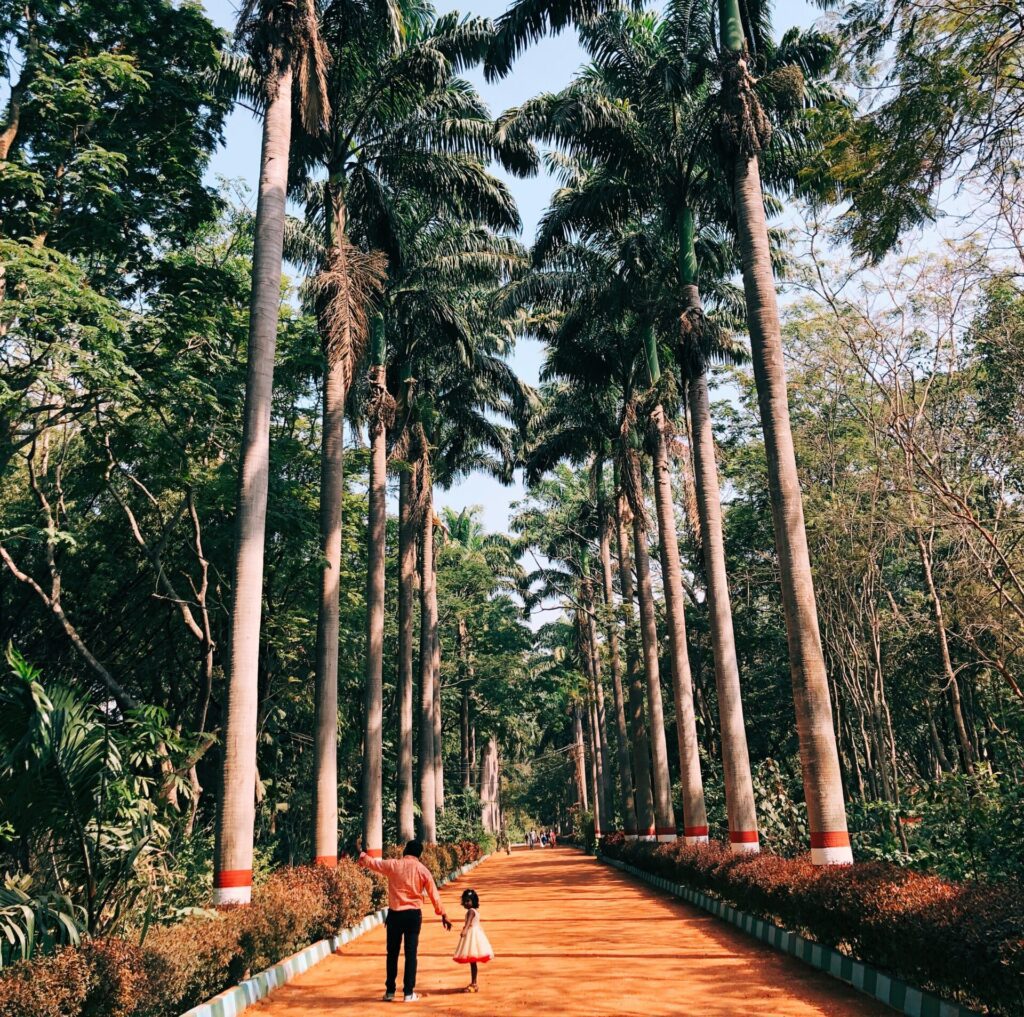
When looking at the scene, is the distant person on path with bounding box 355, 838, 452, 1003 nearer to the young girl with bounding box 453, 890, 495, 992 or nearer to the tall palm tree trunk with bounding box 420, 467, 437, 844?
the young girl with bounding box 453, 890, 495, 992

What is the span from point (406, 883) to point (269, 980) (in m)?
1.81

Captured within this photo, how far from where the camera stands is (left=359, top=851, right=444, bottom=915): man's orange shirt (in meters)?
8.21

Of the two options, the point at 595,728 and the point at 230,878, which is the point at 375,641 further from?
the point at 595,728

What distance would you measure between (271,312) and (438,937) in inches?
375

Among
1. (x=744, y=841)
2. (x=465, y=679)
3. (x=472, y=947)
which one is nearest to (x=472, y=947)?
(x=472, y=947)

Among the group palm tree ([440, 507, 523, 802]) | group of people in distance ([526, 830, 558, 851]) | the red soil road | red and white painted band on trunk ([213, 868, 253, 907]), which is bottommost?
group of people in distance ([526, 830, 558, 851])

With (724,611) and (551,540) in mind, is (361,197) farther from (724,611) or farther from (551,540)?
(551,540)

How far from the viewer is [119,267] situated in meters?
15.2

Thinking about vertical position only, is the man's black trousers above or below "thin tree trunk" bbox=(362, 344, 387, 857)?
below

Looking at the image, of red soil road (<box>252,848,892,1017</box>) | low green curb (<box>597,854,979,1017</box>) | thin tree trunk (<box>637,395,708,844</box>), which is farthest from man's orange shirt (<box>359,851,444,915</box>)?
thin tree trunk (<box>637,395,708,844</box>)

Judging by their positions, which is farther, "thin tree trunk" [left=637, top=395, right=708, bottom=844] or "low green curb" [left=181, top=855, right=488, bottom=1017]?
"thin tree trunk" [left=637, top=395, right=708, bottom=844]

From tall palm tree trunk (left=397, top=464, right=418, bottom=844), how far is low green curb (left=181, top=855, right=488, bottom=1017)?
8.41 m

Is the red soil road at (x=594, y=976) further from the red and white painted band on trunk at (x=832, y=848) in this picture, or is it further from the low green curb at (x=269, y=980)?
the red and white painted band on trunk at (x=832, y=848)

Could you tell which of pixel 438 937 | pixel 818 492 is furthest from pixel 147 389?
pixel 818 492
